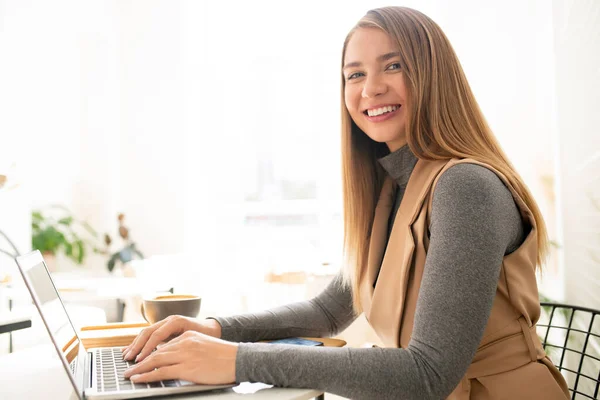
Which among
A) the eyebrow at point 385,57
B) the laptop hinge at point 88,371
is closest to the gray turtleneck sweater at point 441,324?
the laptop hinge at point 88,371

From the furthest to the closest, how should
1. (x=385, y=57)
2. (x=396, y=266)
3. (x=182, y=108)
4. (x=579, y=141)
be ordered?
1. (x=182, y=108)
2. (x=579, y=141)
3. (x=385, y=57)
4. (x=396, y=266)

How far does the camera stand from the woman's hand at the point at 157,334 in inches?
40.1

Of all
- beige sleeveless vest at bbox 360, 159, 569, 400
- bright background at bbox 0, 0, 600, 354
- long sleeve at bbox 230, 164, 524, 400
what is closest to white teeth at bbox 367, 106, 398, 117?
beige sleeveless vest at bbox 360, 159, 569, 400

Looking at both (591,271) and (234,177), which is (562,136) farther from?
(234,177)

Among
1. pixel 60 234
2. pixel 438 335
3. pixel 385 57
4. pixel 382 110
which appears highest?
pixel 385 57

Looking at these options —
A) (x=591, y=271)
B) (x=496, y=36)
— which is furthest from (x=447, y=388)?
(x=496, y=36)

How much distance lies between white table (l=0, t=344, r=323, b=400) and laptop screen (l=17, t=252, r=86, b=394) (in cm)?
4

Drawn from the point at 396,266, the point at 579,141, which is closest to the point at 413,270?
the point at 396,266

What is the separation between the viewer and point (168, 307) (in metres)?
1.17

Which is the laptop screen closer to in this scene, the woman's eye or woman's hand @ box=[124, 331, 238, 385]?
woman's hand @ box=[124, 331, 238, 385]

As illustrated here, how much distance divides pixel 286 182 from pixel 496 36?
1870mm

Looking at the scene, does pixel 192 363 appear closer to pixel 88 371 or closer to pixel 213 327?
pixel 88 371

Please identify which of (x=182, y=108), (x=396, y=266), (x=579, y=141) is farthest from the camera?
(x=182, y=108)

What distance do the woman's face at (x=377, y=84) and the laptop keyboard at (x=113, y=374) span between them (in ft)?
2.29
